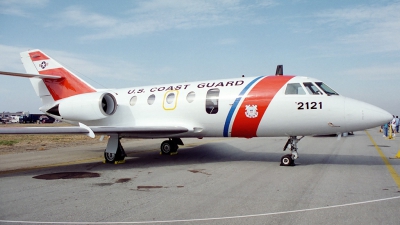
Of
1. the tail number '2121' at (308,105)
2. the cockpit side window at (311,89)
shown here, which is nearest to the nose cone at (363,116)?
the tail number '2121' at (308,105)

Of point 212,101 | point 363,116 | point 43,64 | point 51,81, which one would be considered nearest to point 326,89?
point 363,116

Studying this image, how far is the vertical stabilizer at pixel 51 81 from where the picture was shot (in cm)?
1638

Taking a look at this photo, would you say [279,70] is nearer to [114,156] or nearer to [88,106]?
[114,156]

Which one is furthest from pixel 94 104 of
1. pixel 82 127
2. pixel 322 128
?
pixel 322 128

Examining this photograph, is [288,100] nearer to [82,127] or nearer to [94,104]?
[82,127]

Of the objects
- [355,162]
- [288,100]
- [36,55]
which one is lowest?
[355,162]

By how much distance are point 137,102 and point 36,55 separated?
21.4ft

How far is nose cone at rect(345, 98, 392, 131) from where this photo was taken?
10.1 m

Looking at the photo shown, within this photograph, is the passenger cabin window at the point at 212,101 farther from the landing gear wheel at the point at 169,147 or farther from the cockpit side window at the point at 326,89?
the landing gear wheel at the point at 169,147

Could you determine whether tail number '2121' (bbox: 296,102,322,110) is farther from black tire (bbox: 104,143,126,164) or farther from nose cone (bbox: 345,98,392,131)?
black tire (bbox: 104,143,126,164)

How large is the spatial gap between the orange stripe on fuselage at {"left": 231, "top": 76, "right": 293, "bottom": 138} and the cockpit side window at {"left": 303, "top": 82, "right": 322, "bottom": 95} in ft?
2.35

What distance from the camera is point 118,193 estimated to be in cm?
765

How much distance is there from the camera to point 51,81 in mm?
16562

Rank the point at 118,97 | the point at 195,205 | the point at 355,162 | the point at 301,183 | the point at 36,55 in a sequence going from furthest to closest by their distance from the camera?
the point at 36,55, the point at 118,97, the point at 355,162, the point at 301,183, the point at 195,205
